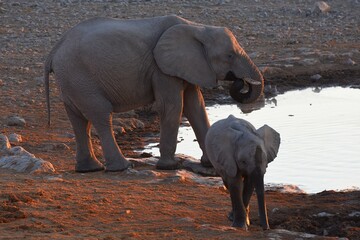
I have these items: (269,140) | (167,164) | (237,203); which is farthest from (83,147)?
(237,203)

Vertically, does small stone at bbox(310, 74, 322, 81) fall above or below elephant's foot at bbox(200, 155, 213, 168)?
below

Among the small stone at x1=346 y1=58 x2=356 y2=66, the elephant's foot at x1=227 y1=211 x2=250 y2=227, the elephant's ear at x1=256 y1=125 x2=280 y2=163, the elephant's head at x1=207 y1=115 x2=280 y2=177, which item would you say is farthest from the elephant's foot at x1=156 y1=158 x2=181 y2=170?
the small stone at x1=346 y1=58 x2=356 y2=66

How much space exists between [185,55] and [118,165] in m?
1.37

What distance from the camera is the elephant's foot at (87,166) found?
1098cm

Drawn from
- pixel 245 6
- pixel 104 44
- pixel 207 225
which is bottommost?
pixel 245 6

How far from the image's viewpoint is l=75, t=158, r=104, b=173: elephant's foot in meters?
11.0

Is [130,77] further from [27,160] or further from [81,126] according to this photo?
[27,160]

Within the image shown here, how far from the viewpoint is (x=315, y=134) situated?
13.5 meters

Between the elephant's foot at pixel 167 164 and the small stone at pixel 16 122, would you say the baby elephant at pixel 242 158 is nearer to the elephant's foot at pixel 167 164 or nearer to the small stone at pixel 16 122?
the elephant's foot at pixel 167 164

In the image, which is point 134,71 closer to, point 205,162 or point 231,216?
point 205,162

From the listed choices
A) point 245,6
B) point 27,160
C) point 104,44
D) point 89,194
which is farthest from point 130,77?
point 245,6

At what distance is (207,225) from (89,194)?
1.64 m

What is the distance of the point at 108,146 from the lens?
1103cm

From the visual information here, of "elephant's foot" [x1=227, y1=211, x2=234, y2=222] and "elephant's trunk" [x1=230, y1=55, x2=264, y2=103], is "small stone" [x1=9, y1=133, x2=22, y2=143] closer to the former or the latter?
"elephant's trunk" [x1=230, y1=55, x2=264, y2=103]
